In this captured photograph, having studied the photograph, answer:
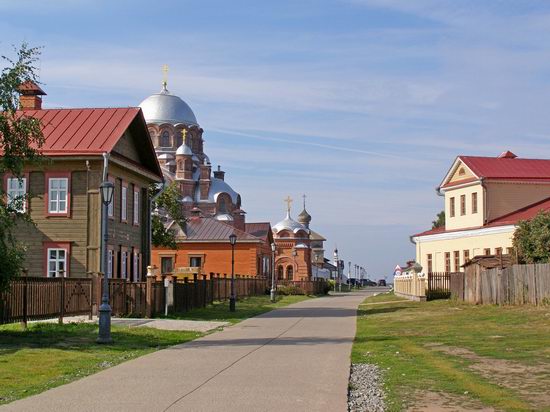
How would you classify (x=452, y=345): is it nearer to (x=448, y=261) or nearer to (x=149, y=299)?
(x=149, y=299)

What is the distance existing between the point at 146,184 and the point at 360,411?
1120 inches

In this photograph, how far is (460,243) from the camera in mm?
50531

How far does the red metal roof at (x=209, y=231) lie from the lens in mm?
68562

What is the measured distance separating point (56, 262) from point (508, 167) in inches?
1083

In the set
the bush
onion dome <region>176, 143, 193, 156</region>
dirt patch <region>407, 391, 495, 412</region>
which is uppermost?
onion dome <region>176, 143, 193, 156</region>

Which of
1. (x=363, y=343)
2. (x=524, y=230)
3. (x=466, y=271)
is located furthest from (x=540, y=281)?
(x=363, y=343)

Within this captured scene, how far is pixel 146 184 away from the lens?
125 feet

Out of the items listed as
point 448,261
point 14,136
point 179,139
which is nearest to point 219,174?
point 179,139

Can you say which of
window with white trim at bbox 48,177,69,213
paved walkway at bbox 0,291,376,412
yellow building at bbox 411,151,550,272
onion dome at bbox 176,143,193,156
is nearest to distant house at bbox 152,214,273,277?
onion dome at bbox 176,143,193,156

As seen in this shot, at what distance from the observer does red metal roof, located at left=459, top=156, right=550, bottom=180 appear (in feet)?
156

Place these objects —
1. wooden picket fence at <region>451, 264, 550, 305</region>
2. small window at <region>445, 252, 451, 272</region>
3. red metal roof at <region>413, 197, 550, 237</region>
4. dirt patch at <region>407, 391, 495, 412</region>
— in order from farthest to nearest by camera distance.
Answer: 1. small window at <region>445, 252, 451, 272</region>
2. red metal roof at <region>413, 197, 550, 237</region>
3. wooden picket fence at <region>451, 264, 550, 305</region>
4. dirt patch at <region>407, 391, 495, 412</region>

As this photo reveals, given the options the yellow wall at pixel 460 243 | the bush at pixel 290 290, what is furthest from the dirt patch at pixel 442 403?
the bush at pixel 290 290

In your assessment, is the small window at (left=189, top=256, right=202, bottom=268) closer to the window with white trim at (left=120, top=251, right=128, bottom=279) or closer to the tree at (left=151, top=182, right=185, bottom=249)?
the tree at (left=151, top=182, right=185, bottom=249)

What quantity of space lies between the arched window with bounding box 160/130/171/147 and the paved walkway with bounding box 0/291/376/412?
69990 millimetres
